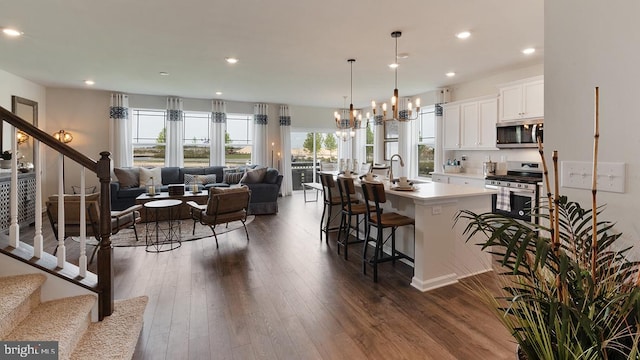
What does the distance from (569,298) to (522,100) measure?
500 cm

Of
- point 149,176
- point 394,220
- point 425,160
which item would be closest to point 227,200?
point 394,220

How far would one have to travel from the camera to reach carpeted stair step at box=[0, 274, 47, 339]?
1696 millimetres

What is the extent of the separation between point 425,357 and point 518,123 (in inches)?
175

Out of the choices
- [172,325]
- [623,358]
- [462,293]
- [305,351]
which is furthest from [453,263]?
[172,325]

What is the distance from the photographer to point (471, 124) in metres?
6.07

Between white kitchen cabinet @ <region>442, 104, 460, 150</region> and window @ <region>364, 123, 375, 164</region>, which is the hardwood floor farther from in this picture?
window @ <region>364, 123, 375, 164</region>

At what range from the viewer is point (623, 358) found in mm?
945

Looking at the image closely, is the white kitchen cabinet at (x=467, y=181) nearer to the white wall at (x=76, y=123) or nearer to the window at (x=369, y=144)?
the window at (x=369, y=144)

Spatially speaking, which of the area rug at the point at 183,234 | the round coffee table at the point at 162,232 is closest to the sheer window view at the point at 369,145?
the area rug at the point at 183,234

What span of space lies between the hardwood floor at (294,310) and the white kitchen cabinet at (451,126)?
3.62 metres

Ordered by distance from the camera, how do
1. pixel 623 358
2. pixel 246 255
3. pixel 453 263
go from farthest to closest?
pixel 246 255, pixel 453 263, pixel 623 358

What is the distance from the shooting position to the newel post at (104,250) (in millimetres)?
2252

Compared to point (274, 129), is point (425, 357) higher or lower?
lower

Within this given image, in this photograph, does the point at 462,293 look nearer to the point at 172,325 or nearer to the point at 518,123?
the point at 172,325
